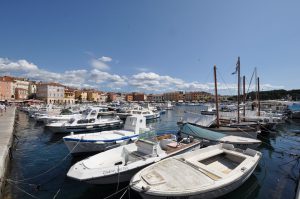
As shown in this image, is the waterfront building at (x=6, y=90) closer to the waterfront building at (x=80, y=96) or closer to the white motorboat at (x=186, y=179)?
the waterfront building at (x=80, y=96)

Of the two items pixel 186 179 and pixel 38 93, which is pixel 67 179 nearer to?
pixel 186 179

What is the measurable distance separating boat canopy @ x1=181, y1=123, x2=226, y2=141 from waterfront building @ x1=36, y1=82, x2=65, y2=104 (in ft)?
316

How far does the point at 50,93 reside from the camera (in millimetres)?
96188

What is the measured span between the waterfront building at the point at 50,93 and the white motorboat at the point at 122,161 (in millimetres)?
99315

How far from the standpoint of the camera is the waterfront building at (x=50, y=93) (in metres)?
95.4

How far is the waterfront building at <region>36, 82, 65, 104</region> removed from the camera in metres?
95.4

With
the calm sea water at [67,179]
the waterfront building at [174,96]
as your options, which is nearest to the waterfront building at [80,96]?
the waterfront building at [174,96]

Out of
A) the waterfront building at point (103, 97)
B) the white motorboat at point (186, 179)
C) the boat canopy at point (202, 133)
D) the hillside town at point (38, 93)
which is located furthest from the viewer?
the waterfront building at point (103, 97)

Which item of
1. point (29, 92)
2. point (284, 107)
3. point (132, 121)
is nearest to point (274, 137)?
point (132, 121)

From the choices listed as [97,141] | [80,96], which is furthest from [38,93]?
[97,141]

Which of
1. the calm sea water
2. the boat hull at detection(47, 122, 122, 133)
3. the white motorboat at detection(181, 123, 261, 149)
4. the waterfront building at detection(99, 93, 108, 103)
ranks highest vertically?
the waterfront building at detection(99, 93, 108, 103)

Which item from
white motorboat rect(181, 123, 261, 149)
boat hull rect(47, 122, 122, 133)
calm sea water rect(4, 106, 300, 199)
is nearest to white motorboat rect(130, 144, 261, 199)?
calm sea water rect(4, 106, 300, 199)

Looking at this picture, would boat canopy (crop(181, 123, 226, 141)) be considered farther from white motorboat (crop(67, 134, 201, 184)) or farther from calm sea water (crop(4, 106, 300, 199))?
white motorboat (crop(67, 134, 201, 184))

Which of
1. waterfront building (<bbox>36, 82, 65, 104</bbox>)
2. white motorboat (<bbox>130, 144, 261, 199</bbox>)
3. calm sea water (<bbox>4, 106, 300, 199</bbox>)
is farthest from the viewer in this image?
waterfront building (<bbox>36, 82, 65, 104</bbox>)
